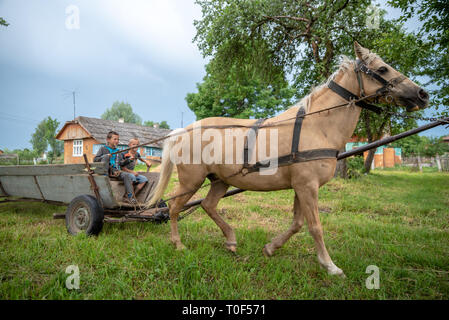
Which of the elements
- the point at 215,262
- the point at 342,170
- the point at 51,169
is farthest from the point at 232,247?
the point at 342,170

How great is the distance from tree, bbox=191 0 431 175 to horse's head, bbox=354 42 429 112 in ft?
22.2

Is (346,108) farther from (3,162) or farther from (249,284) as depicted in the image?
(3,162)

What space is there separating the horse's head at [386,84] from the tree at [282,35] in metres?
6.78

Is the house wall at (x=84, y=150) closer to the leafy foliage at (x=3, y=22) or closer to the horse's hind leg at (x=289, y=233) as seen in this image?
the leafy foliage at (x=3, y=22)

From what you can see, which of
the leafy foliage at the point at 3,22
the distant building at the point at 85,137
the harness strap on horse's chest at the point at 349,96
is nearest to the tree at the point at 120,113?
the distant building at the point at 85,137

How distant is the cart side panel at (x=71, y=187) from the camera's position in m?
3.98

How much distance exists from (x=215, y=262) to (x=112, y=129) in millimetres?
31431

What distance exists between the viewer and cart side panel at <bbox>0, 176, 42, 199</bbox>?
498 cm

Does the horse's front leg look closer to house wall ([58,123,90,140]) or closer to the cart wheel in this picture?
the cart wheel

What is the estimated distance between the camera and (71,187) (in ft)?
14.4

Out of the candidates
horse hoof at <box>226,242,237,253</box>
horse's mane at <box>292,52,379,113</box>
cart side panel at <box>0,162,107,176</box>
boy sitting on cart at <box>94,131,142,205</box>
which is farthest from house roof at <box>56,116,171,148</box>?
horse's mane at <box>292,52,379,113</box>

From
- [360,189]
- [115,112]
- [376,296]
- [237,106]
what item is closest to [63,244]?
[376,296]

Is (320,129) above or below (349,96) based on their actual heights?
below

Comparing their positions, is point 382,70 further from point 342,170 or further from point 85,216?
point 342,170
